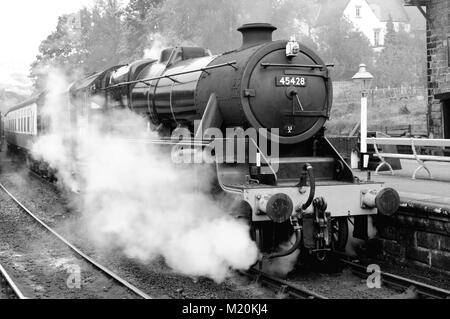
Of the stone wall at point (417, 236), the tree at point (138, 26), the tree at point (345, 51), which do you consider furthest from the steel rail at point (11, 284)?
the tree at point (345, 51)

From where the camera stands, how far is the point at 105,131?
32.9 ft

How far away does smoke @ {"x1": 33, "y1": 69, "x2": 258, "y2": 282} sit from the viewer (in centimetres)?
624

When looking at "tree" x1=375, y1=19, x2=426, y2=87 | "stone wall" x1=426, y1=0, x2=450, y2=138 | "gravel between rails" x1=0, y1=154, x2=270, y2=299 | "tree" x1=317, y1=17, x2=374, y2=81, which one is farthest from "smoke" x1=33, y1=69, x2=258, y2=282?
"tree" x1=375, y1=19, x2=426, y2=87

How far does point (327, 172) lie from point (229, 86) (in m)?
1.59

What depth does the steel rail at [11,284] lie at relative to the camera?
5.78 metres

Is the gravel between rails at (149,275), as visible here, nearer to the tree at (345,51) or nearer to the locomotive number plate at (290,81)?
the locomotive number plate at (290,81)

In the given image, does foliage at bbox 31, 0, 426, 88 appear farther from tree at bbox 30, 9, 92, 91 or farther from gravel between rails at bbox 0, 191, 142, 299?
gravel between rails at bbox 0, 191, 142, 299

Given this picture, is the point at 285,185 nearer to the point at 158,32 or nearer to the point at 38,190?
the point at 38,190

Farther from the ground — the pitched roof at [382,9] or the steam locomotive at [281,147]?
the pitched roof at [382,9]

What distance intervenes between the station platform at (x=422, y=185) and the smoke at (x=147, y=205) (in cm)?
246

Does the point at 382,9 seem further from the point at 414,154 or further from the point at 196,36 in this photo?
the point at 414,154

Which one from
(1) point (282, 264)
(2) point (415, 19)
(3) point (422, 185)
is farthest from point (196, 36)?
(2) point (415, 19)

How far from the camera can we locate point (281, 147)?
6.77 m
